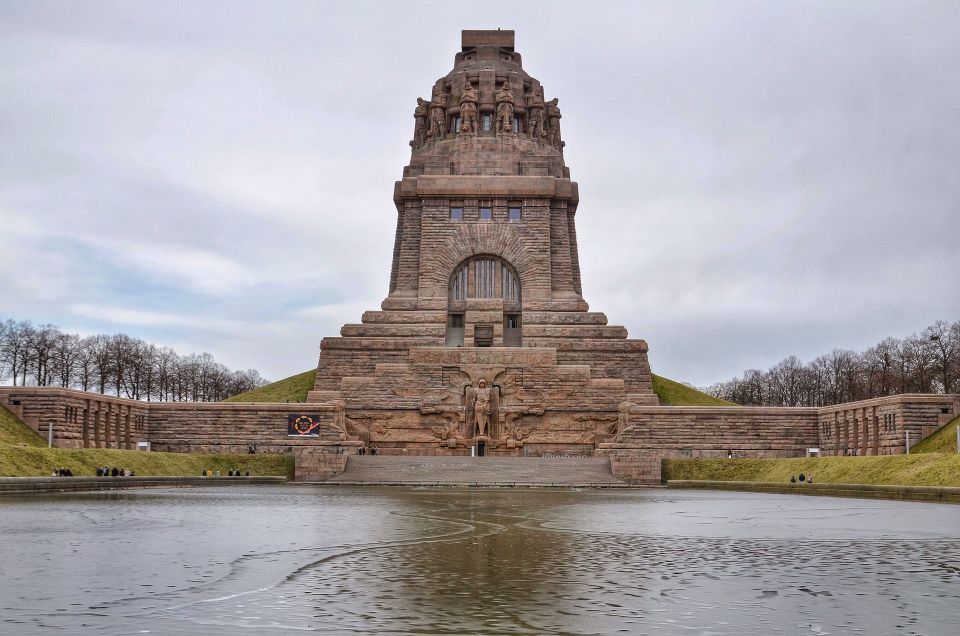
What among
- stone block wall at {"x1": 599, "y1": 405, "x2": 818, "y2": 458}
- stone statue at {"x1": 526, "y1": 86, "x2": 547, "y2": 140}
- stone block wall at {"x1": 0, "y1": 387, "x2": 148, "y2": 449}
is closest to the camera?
stone block wall at {"x1": 0, "y1": 387, "x2": 148, "y2": 449}

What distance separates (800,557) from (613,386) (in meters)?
39.0

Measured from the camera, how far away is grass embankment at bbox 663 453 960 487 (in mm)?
24833

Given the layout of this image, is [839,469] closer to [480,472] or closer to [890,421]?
[890,421]

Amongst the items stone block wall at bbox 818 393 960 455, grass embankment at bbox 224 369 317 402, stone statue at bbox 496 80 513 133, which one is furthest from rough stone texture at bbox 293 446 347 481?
stone statue at bbox 496 80 513 133

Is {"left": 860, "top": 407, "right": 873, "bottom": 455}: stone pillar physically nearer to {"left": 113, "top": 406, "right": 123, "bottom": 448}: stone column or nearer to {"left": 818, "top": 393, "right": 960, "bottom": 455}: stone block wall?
{"left": 818, "top": 393, "right": 960, "bottom": 455}: stone block wall

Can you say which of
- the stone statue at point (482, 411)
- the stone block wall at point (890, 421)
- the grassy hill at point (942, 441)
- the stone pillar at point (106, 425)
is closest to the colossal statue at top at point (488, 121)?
the stone statue at point (482, 411)

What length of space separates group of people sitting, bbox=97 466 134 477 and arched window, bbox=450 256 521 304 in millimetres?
28480

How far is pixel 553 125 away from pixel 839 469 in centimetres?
4154

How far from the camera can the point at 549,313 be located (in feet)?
187

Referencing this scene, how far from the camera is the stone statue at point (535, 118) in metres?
64.9

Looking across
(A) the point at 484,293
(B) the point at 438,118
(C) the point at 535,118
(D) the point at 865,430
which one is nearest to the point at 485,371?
(A) the point at 484,293

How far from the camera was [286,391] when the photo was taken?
57656 mm

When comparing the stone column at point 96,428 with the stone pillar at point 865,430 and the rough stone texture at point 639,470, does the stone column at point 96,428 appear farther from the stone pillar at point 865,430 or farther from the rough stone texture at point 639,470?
the stone pillar at point 865,430

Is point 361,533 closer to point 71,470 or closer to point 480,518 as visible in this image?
point 480,518
